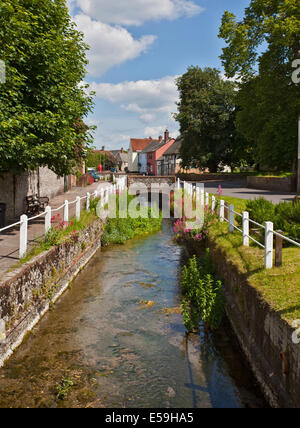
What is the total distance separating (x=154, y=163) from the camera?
8888 cm

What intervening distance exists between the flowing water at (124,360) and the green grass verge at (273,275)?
4.81 ft

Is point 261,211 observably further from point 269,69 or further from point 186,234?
point 269,69

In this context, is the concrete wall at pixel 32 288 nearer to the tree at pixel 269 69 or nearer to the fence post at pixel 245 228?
the fence post at pixel 245 228

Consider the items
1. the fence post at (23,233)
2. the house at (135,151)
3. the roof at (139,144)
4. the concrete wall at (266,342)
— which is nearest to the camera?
the concrete wall at (266,342)

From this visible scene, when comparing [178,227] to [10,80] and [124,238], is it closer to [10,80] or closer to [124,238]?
[124,238]

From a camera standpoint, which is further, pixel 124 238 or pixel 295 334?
pixel 124 238

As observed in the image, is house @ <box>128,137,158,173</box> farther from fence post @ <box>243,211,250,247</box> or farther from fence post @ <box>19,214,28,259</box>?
fence post @ <box>19,214,28,259</box>

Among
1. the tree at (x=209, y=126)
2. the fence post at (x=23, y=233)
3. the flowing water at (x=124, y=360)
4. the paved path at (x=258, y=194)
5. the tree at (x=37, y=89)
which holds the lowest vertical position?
the flowing water at (x=124, y=360)

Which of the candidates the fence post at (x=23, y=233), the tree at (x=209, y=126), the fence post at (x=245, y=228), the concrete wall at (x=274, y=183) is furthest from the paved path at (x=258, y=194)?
the tree at (x=209, y=126)

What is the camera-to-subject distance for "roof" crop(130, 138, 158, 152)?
4106 inches

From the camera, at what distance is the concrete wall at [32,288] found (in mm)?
6570

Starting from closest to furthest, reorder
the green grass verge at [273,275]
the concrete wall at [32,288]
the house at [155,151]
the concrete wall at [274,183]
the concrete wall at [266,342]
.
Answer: the concrete wall at [266,342] < the green grass verge at [273,275] < the concrete wall at [32,288] < the concrete wall at [274,183] < the house at [155,151]
